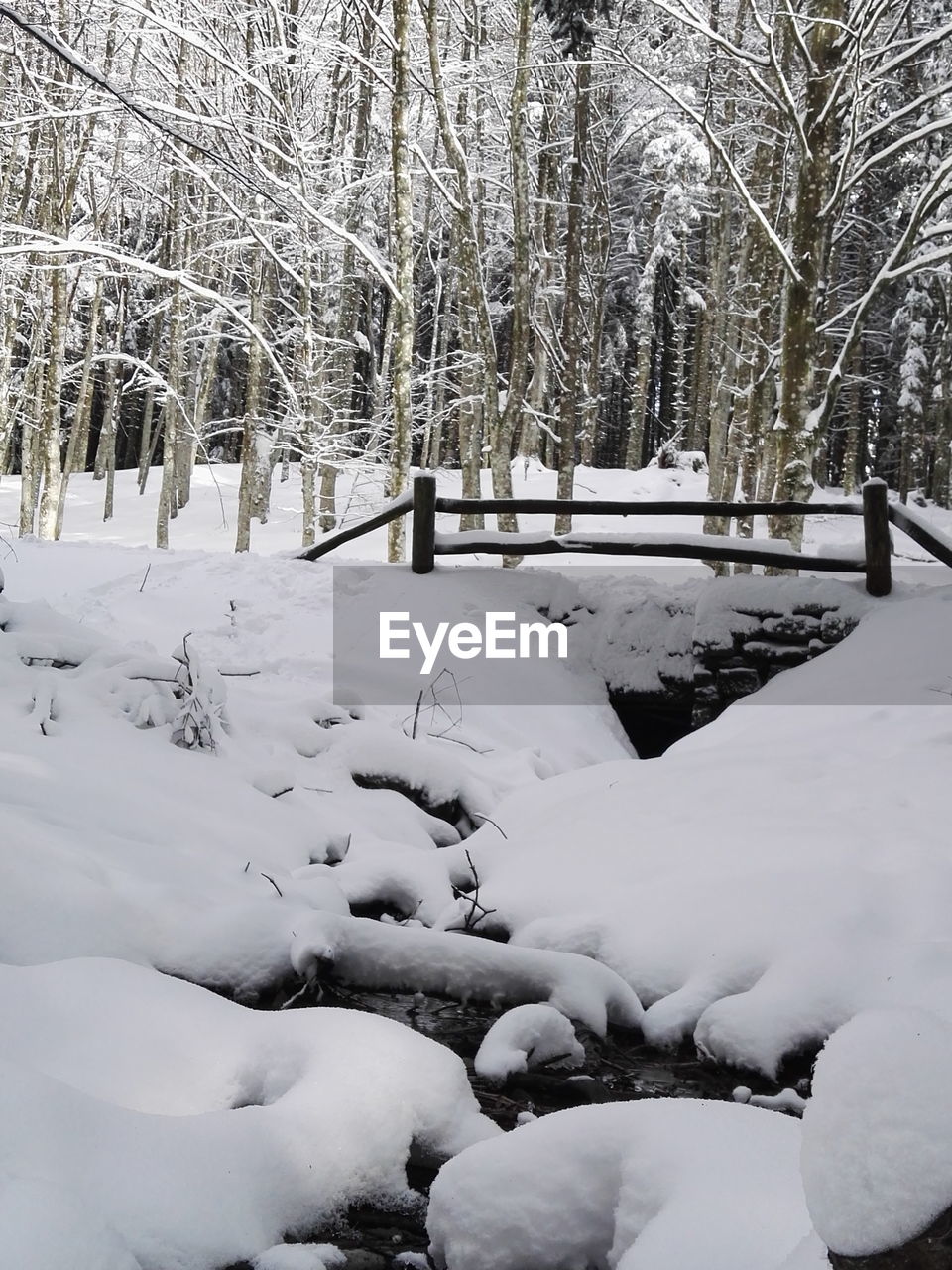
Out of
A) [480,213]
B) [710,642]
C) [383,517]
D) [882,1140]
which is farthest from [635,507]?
[480,213]

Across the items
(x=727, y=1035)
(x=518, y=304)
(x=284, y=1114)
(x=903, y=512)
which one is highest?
(x=518, y=304)

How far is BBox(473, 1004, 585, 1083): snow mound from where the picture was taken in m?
3.04

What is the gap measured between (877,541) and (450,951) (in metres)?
5.32

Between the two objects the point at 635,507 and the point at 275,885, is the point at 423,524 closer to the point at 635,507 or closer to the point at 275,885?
the point at 635,507

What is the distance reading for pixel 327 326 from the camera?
20.7 meters

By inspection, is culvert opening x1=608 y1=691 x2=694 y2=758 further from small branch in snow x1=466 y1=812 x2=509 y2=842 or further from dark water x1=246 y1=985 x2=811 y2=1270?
dark water x1=246 y1=985 x2=811 y2=1270

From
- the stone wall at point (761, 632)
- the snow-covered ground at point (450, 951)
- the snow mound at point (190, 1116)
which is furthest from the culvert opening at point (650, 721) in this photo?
the snow mound at point (190, 1116)

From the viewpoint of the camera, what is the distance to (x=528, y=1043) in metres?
3.09

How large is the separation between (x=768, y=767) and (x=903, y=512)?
3.36 metres

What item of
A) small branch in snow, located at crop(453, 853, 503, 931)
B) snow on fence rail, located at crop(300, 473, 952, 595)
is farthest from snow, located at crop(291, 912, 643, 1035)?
snow on fence rail, located at crop(300, 473, 952, 595)

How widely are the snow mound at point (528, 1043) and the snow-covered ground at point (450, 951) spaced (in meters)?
0.01

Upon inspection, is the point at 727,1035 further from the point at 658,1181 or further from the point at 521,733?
the point at 521,733

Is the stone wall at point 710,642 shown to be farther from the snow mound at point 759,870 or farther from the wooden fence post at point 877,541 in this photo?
the snow mound at point 759,870

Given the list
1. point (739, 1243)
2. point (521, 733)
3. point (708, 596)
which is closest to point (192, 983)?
point (739, 1243)
